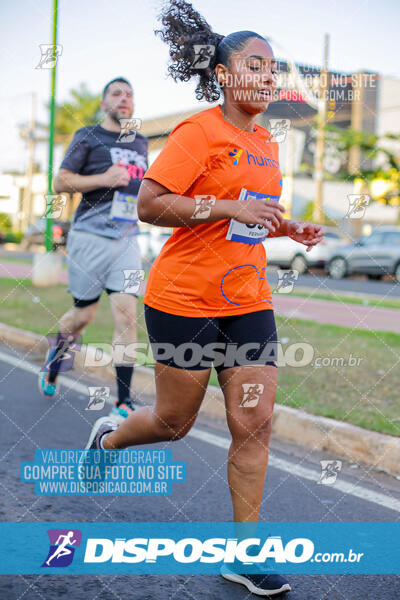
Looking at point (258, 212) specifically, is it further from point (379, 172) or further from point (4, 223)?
point (4, 223)

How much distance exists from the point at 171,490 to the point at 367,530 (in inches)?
37.1

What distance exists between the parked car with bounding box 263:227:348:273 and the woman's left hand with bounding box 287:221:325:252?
20.3 m

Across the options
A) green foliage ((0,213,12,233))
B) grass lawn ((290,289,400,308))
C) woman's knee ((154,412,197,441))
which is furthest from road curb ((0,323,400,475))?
green foliage ((0,213,12,233))

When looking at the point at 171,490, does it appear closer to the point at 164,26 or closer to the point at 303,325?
the point at 164,26

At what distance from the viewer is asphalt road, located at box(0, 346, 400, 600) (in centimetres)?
257

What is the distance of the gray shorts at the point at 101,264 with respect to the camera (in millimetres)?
4766

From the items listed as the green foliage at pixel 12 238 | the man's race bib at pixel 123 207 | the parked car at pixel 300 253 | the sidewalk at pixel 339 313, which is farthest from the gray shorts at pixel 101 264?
the green foliage at pixel 12 238

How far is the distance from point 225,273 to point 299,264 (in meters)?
21.8

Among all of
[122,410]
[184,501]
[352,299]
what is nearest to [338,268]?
[352,299]

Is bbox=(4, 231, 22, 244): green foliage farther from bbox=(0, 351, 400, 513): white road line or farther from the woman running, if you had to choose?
the woman running

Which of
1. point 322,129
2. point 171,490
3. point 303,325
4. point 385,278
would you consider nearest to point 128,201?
point 171,490

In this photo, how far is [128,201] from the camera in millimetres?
4742

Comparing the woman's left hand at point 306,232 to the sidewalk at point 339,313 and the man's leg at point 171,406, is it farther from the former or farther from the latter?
the sidewalk at point 339,313

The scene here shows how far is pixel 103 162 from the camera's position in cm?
483
